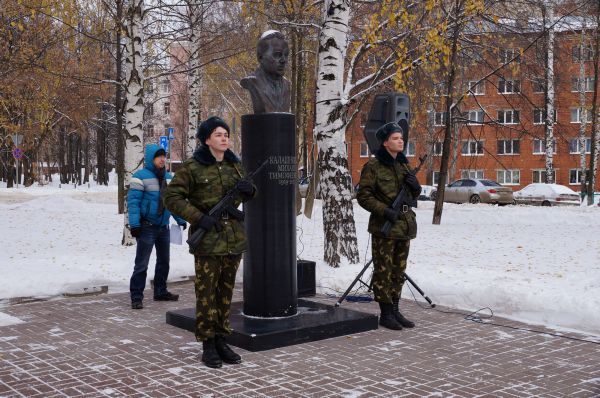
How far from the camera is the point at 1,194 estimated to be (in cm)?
3650

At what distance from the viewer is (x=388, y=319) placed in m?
7.45

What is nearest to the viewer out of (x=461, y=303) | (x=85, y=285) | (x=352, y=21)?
(x=461, y=303)

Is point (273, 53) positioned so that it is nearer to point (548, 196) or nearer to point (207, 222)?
point (207, 222)

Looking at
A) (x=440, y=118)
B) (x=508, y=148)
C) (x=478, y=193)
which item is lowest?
(x=478, y=193)

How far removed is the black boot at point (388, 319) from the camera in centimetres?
739

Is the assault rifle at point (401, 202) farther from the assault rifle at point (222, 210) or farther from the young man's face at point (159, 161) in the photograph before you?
Answer: the young man's face at point (159, 161)

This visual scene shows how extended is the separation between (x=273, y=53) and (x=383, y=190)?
1.92 meters

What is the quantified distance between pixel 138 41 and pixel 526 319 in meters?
9.01

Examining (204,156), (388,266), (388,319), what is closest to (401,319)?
(388,319)

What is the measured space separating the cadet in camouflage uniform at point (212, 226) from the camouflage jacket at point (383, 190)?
1634 millimetres

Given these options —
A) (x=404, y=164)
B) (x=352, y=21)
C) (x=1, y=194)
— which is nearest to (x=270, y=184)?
(x=404, y=164)

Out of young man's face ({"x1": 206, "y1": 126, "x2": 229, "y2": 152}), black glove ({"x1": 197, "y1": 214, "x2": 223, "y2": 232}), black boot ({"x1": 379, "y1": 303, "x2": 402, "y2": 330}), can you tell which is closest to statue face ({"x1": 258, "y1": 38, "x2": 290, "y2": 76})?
young man's face ({"x1": 206, "y1": 126, "x2": 229, "y2": 152})

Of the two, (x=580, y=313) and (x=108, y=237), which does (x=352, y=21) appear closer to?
(x=108, y=237)

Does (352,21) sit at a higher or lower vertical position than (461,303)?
higher
